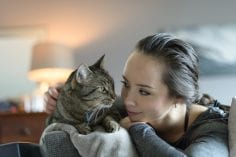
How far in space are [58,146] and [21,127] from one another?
5.43 ft

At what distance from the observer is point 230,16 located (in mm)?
3053

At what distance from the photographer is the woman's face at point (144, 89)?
48.1 inches

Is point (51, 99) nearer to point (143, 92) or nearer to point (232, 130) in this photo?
point (143, 92)

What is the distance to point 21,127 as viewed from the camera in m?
2.71

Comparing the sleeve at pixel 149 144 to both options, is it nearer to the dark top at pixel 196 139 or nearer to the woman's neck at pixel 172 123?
the dark top at pixel 196 139

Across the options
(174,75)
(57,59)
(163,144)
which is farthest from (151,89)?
(57,59)

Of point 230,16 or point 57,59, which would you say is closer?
point 57,59

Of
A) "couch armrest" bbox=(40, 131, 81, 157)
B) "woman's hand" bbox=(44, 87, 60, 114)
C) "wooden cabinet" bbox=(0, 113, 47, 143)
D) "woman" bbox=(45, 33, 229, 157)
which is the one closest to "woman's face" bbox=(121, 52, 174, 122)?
"woman" bbox=(45, 33, 229, 157)

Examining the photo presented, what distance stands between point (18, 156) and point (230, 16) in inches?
99.2

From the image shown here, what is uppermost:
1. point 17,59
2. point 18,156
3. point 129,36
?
point 18,156

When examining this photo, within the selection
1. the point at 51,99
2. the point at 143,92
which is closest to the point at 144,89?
the point at 143,92

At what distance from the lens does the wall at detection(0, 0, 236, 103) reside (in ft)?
10.1

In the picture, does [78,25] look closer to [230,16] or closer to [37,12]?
[37,12]

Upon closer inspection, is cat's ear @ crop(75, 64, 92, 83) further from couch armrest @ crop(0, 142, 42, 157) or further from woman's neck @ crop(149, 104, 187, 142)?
couch armrest @ crop(0, 142, 42, 157)
